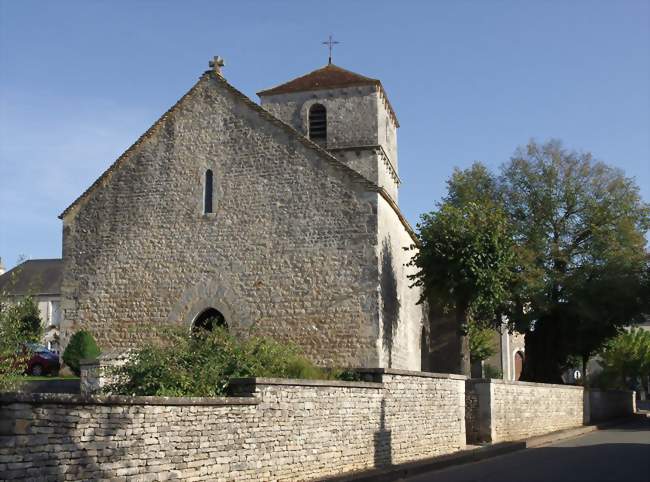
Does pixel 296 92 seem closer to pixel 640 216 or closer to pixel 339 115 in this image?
pixel 339 115

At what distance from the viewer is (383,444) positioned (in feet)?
45.9

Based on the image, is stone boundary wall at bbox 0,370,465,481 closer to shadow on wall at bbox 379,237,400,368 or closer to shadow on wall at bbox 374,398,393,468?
shadow on wall at bbox 374,398,393,468

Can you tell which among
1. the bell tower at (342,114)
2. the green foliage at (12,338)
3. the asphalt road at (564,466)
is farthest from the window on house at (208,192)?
the asphalt road at (564,466)

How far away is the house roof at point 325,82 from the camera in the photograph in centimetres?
2741

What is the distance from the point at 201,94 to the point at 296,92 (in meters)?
6.57

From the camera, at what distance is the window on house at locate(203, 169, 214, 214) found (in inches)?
842

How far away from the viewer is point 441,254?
2156 cm

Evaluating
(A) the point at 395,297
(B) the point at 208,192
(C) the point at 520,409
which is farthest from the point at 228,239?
(C) the point at 520,409

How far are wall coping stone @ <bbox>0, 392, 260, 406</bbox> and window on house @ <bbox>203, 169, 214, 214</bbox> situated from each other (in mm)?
11249

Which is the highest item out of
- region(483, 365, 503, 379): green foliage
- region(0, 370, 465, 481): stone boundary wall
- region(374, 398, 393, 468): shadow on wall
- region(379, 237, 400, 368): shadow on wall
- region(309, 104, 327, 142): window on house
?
region(309, 104, 327, 142): window on house

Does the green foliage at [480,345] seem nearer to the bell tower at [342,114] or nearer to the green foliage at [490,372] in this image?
the green foliage at [490,372]

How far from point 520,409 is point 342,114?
12210 mm

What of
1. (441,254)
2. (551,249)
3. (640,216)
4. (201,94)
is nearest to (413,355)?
(441,254)

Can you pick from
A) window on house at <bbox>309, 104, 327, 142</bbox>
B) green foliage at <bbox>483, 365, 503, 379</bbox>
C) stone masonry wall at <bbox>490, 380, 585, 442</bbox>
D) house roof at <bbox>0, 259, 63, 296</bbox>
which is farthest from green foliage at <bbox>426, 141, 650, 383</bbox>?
house roof at <bbox>0, 259, 63, 296</bbox>
